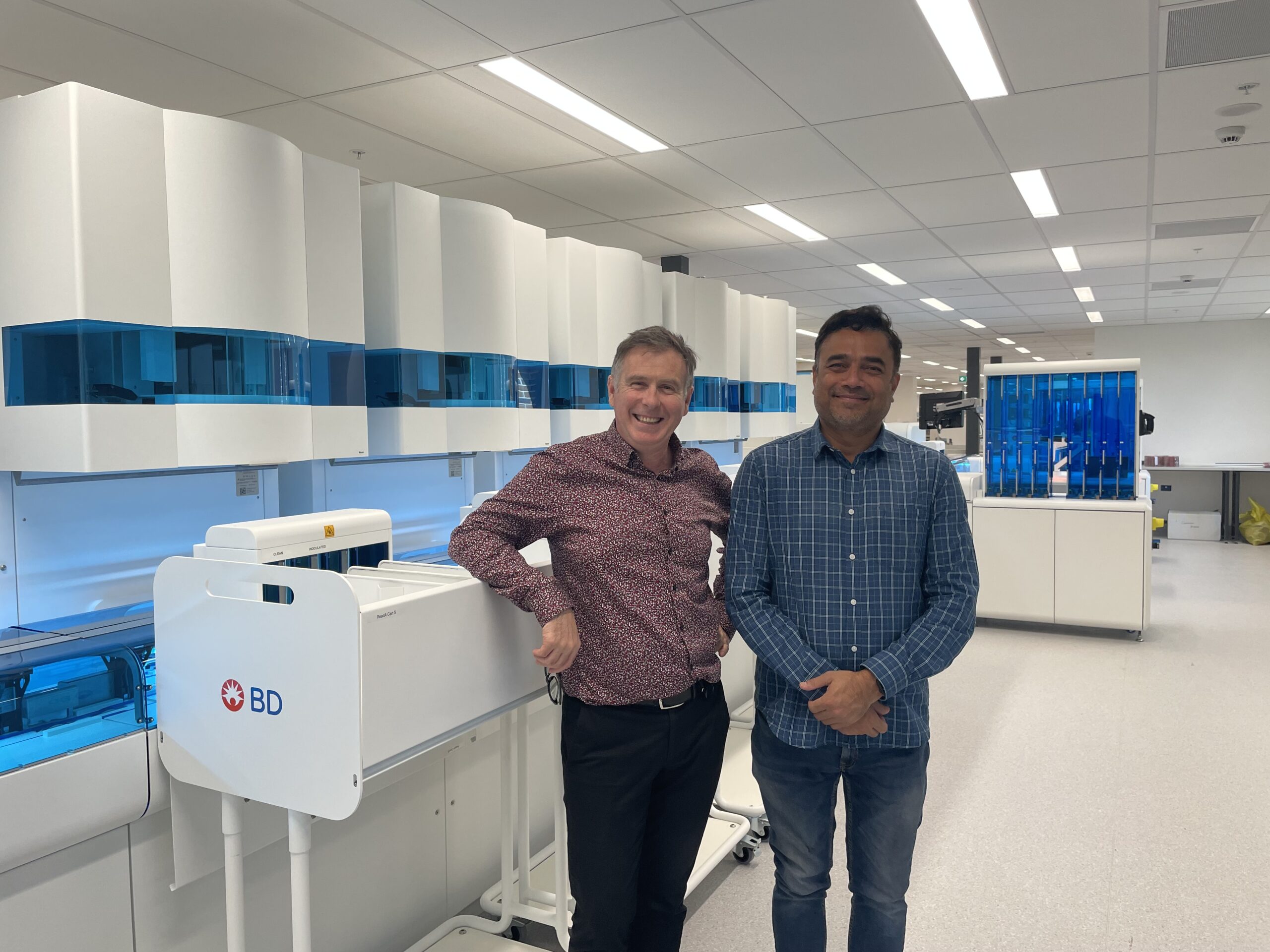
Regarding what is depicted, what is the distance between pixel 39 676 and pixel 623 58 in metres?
2.61

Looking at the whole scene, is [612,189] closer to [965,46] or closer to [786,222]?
[786,222]

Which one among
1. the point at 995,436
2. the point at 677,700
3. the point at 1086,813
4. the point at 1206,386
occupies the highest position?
the point at 1206,386

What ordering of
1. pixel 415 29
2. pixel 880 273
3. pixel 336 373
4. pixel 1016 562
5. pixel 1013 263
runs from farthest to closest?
pixel 880 273, pixel 1013 263, pixel 1016 562, pixel 415 29, pixel 336 373

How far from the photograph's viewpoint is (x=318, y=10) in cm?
275

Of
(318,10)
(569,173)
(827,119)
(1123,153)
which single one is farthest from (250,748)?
(1123,153)

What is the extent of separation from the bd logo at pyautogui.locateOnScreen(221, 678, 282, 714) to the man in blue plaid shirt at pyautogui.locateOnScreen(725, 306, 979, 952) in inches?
31.3

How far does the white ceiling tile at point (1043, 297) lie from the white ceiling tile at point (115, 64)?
7152 millimetres

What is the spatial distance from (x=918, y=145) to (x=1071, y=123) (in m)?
0.63

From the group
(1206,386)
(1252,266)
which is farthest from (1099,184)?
(1206,386)

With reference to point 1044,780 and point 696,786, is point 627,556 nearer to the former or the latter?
point 696,786

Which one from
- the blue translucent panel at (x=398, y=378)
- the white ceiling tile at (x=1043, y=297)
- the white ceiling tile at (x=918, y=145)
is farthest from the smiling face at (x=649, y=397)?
the white ceiling tile at (x=1043, y=297)

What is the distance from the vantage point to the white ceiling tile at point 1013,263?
21.9ft

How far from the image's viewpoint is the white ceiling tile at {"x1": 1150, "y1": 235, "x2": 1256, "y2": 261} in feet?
20.4

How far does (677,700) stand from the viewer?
61.2 inches
